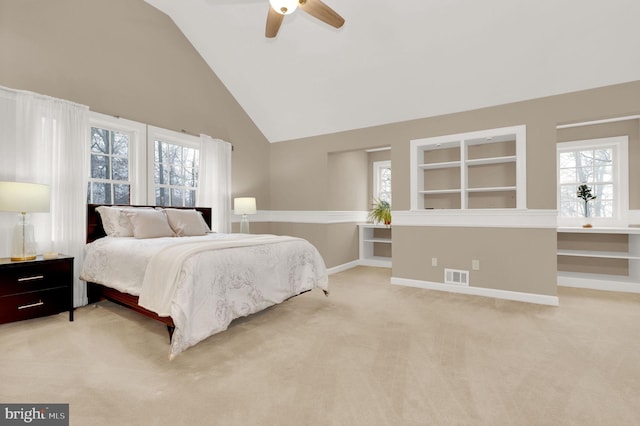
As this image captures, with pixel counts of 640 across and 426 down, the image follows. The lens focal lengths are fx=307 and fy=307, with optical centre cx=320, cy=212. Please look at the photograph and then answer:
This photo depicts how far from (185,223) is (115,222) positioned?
0.73m

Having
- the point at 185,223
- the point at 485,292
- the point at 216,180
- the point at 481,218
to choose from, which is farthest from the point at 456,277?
the point at 216,180

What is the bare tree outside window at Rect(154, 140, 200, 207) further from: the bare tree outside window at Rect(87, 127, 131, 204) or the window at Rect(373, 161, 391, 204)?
the window at Rect(373, 161, 391, 204)

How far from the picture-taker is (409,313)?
3.22m

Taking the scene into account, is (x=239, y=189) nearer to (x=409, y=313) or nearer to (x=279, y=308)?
(x=279, y=308)

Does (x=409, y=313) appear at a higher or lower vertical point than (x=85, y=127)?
lower

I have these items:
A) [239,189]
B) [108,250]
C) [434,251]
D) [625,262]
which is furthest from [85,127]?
[625,262]

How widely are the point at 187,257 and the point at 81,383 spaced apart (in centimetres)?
94

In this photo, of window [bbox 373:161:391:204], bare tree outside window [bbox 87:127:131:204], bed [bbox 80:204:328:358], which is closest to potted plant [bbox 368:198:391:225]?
window [bbox 373:161:391:204]

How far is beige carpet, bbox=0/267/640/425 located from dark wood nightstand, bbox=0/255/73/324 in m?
0.16

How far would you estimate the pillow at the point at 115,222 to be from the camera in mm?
3441

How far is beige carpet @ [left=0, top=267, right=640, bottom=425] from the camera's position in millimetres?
1614

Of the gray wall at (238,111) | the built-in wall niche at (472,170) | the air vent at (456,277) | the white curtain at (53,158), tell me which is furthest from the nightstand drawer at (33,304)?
the air vent at (456,277)

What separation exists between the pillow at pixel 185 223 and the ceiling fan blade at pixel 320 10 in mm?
2696

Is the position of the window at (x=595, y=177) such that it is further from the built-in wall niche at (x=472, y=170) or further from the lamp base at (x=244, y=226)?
the lamp base at (x=244, y=226)
